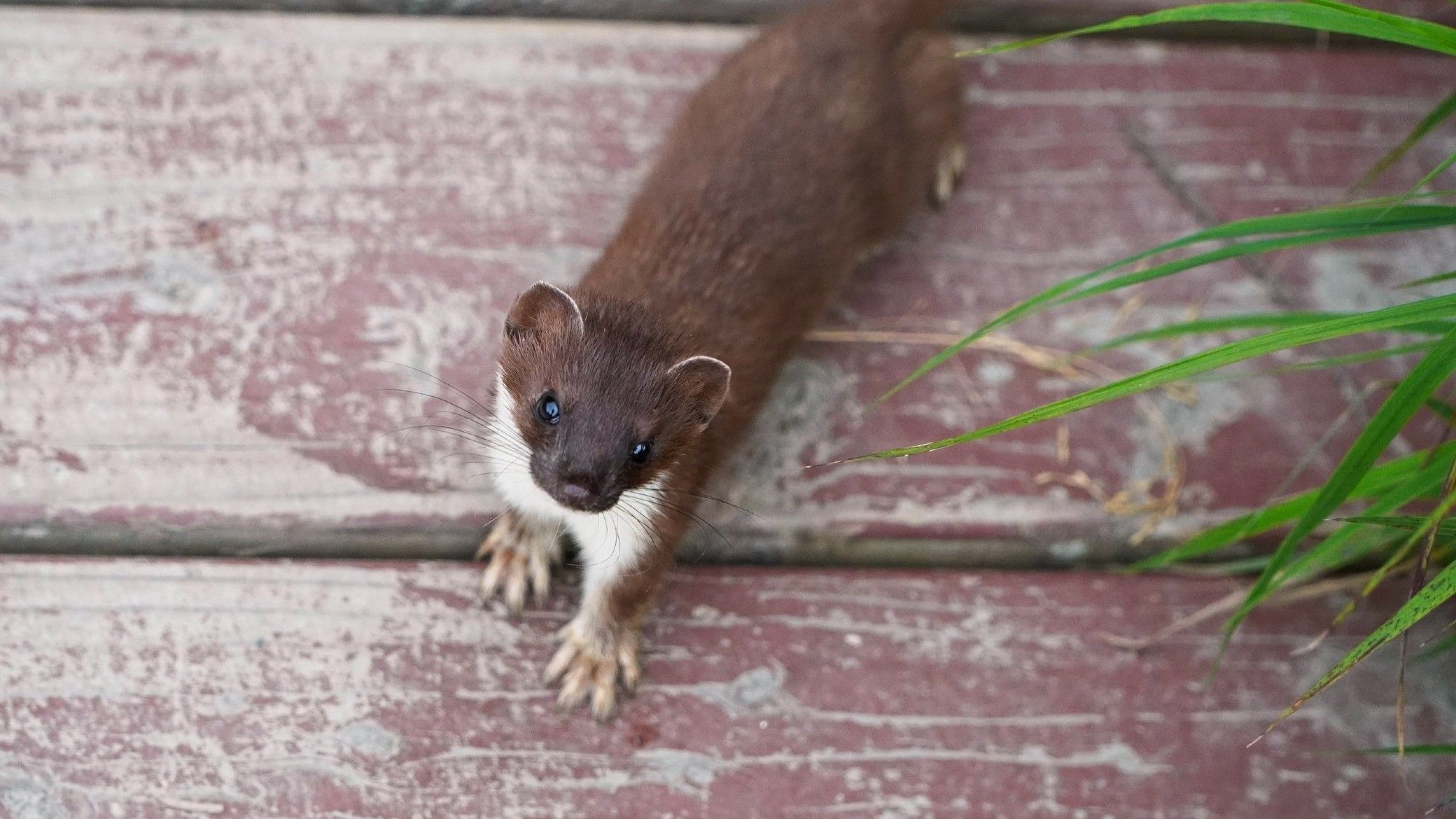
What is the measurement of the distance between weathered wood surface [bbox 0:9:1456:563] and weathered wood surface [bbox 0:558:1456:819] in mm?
110

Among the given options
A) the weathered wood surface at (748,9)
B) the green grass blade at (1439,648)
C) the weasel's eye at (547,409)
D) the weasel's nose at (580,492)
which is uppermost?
the weathered wood surface at (748,9)

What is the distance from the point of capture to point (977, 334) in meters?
1.67

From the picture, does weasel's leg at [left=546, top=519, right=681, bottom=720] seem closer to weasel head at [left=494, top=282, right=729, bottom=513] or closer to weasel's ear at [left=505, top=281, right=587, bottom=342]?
weasel head at [left=494, top=282, right=729, bottom=513]

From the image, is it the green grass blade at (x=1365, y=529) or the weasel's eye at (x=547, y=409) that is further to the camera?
the weasel's eye at (x=547, y=409)

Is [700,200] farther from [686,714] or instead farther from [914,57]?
[686,714]

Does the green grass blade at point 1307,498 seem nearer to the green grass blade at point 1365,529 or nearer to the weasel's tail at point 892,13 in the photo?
the green grass blade at point 1365,529

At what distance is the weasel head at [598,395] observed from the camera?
183 cm

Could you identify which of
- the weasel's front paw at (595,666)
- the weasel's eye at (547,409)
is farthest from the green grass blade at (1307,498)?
the weasel's eye at (547,409)

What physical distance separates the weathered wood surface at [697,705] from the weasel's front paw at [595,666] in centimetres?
3

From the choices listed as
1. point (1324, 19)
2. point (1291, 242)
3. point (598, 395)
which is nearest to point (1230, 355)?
point (1291, 242)

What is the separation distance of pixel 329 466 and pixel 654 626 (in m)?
0.66

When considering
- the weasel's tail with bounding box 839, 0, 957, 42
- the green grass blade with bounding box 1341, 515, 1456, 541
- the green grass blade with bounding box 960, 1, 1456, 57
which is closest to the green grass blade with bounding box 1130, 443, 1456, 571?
the green grass blade with bounding box 1341, 515, 1456, 541

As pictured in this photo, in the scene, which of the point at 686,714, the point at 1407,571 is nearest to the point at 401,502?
the point at 686,714

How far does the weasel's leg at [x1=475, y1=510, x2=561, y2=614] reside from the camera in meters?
2.05
